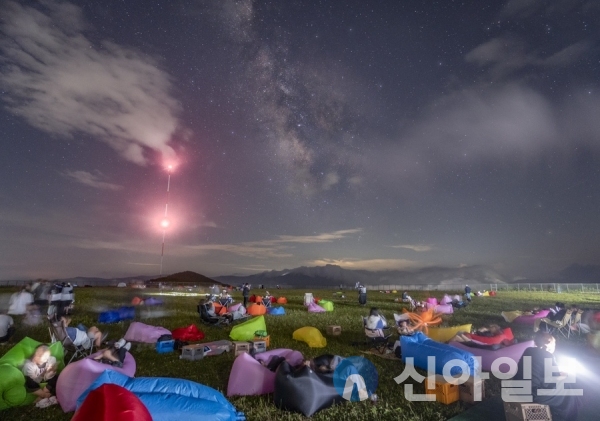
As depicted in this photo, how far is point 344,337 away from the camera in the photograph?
13.1m

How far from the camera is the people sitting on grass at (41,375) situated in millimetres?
6676

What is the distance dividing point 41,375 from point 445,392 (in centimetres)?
777

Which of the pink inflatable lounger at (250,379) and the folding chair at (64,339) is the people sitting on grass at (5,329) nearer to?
the folding chair at (64,339)

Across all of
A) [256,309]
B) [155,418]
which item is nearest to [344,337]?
[256,309]

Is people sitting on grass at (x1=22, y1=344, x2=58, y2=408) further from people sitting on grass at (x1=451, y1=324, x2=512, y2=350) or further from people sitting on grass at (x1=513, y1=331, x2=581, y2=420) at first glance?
people sitting on grass at (x1=451, y1=324, x2=512, y2=350)

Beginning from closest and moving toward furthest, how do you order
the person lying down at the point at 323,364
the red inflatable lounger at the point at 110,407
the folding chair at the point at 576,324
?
the red inflatable lounger at the point at 110,407 → the person lying down at the point at 323,364 → the folding chair at the point at 576,324

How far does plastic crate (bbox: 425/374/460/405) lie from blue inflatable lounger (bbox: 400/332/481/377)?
67cm

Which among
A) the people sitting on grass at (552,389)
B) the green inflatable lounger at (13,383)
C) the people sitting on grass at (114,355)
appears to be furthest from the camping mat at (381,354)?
the green inflatable lounger at (13,383)

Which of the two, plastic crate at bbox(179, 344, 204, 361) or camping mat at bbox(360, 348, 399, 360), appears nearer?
plastic crate at bbox(179, 344, 204, 361)

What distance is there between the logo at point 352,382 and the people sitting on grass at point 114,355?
4500 millimetres

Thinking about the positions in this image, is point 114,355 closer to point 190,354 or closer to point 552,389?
point 190,354

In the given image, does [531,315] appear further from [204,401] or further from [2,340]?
[2,340]

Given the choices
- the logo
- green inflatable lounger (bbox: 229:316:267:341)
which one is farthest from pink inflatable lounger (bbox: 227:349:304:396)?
green inflatable lounger (bbox: 229:316:267:341)

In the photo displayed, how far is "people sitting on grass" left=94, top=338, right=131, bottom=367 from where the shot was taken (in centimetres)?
733
